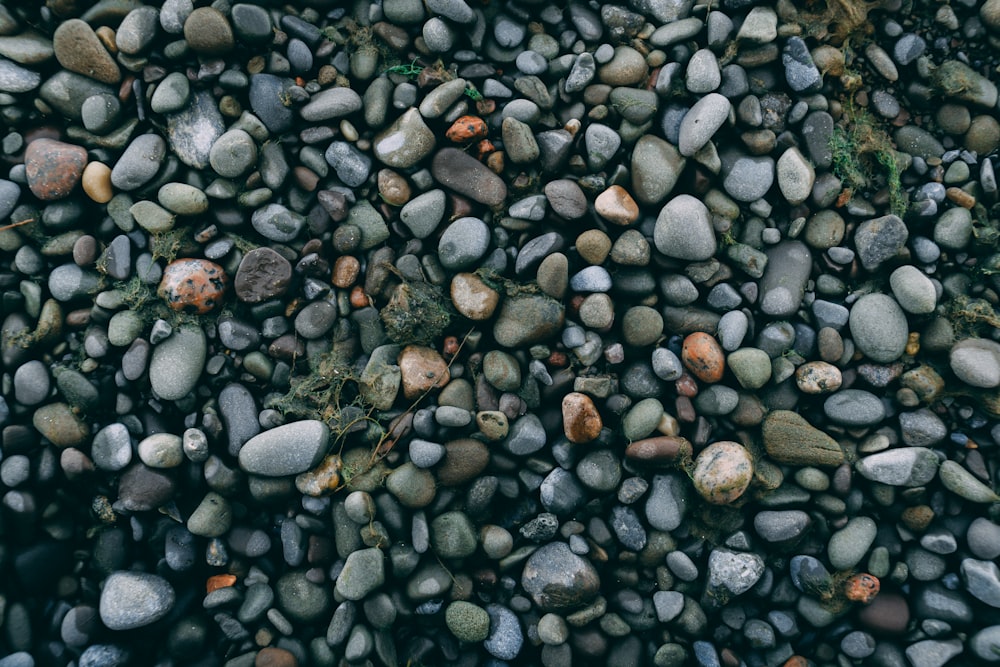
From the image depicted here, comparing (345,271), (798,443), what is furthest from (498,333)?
(798,443)

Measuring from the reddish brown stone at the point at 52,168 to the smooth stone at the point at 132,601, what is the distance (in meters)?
1.91

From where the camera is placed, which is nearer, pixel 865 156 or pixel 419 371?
pixel 419 371

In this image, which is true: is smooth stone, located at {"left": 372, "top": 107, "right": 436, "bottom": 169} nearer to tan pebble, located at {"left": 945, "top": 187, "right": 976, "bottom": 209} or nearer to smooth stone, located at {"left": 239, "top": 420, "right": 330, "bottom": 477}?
smooth stone, located at {"left": 239, "top": 420, "right": 330, "bottom": 477}

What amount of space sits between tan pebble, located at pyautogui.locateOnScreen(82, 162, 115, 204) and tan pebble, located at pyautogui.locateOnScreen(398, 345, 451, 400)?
1694 millimetres

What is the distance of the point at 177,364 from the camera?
298cm

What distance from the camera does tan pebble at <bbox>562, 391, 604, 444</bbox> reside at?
2.96 meters

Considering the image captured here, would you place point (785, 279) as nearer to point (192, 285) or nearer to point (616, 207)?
point (616, 207)

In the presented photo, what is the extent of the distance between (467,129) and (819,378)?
217 cm

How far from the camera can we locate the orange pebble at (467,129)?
3.09m

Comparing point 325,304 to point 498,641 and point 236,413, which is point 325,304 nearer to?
point 236,413

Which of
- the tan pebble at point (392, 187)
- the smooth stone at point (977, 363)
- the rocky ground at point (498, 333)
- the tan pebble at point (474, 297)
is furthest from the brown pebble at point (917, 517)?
the tan pebble at point (392, 187)

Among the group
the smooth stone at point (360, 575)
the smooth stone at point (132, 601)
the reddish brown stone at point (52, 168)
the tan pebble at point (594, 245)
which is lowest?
the smooth stone at point (132, 601)

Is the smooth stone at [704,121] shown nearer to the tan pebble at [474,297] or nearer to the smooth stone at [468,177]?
the smooth stone at [468,177]

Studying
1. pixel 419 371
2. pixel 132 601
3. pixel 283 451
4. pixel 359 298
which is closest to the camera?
pixel 132 601
